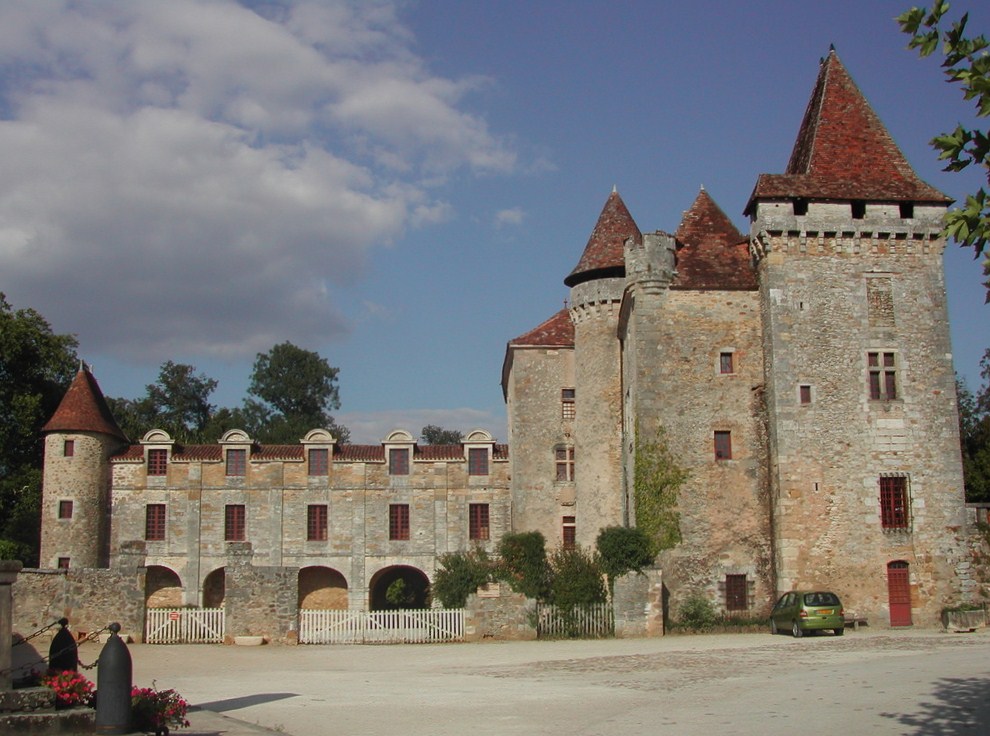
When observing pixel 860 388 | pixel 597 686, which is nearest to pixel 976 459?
pixel 860 388

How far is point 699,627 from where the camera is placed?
2600 cm

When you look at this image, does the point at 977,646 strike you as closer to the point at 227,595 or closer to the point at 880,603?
the point at 880,603

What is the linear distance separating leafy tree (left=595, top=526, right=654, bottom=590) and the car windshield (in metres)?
4.12

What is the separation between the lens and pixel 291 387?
71.5 metres

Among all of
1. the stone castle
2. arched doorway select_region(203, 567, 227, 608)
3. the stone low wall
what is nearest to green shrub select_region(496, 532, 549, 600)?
the stone castle

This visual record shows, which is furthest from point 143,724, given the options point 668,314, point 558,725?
point 668,314

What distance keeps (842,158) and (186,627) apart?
2174 cm

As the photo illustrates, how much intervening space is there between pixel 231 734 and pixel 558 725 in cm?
357

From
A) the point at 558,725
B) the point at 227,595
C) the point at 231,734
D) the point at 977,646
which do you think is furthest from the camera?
the point at 227,595

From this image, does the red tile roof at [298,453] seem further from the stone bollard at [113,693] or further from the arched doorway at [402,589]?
the stone bollard at [113,693]

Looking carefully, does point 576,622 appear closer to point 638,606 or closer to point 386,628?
point 638,606

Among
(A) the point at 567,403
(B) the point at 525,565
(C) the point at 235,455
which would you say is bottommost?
(B) the point at 525,565

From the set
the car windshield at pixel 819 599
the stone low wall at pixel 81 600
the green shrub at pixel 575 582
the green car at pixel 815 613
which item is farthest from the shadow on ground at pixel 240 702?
the car windshield at pixel 819 599

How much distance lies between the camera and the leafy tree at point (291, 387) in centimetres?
7138
